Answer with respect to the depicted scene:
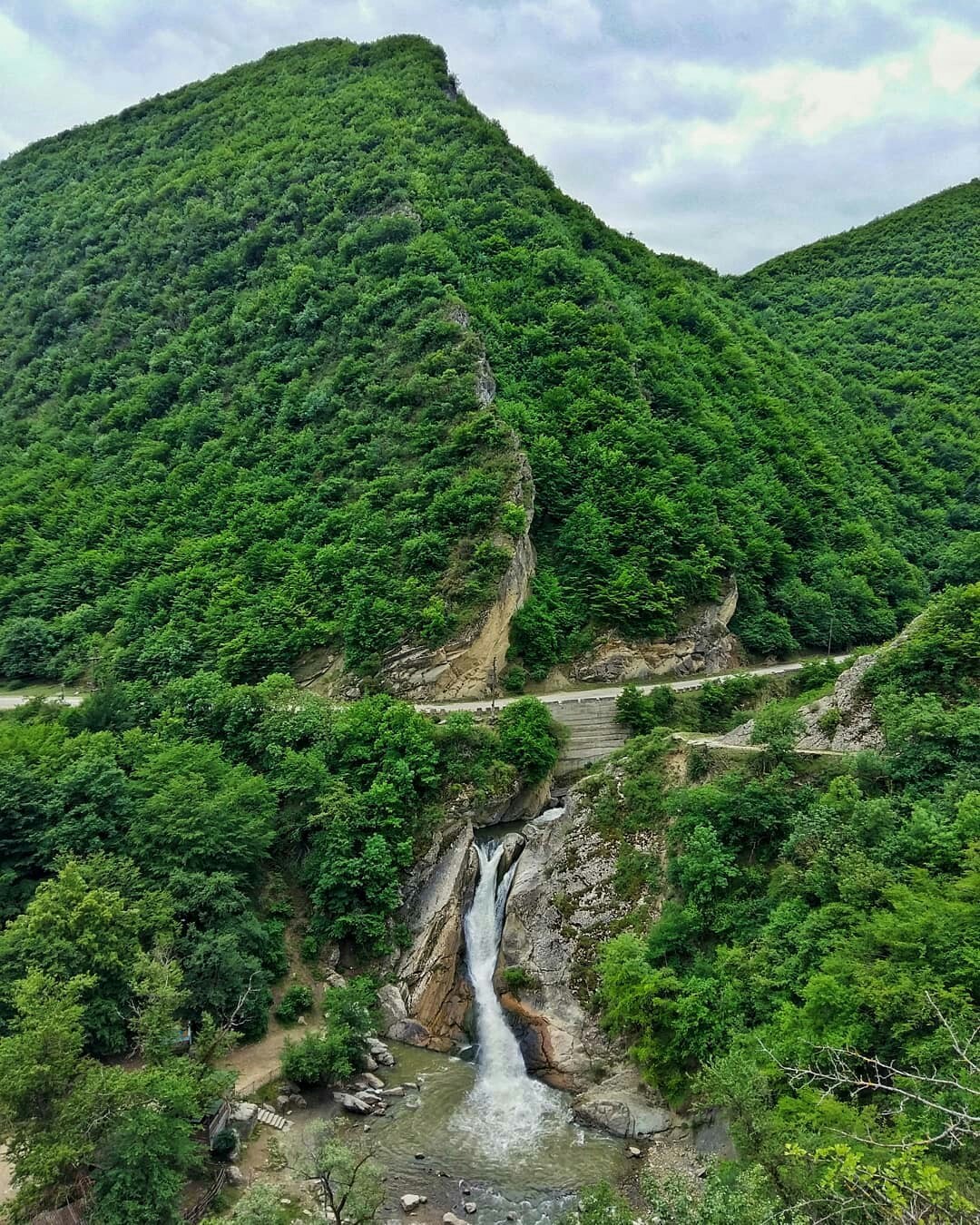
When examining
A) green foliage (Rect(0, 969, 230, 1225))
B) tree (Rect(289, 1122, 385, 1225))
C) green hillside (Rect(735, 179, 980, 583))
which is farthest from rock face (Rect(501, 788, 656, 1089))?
green hillside (Rect(735, 179, 980, 583))

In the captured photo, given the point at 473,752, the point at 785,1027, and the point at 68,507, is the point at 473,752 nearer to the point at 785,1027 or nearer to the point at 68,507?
the point at 785,1027

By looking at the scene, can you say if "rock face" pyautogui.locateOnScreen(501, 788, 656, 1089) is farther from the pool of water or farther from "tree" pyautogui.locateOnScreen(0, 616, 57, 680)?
"tree" pyautogui.locateOnScreen(0, 616, 57, 680)

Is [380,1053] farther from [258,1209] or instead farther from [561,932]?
[258,1209]

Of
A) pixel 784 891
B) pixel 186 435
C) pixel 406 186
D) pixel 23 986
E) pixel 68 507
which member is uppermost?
pixel 406 186

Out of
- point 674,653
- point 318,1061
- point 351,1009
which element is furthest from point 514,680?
point 318,1061

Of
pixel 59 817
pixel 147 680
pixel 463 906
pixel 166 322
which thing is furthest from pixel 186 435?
pixel 463 906
